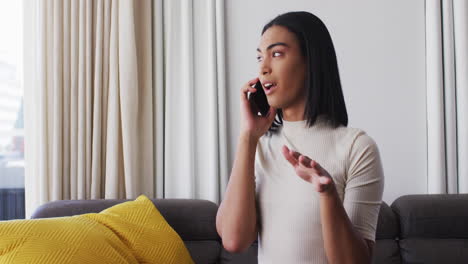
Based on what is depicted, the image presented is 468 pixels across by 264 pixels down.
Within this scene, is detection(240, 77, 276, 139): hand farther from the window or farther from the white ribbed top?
the window

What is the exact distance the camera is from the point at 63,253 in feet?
4.44

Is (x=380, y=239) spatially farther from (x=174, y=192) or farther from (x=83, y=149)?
(x=83, y=149)

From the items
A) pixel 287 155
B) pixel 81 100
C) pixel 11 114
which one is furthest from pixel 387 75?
pixel 11 114

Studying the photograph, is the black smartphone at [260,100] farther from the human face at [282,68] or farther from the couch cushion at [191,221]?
the couch cushion at [191,221]

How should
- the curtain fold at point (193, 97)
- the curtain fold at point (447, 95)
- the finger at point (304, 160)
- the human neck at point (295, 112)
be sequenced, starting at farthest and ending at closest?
the curtain fold at point (193, 97) → the curtain fold at point (447, 95) → the human neck at point (295, 112) → the finger at point (304, 160)

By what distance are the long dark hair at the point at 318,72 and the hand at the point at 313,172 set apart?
20 centimetres

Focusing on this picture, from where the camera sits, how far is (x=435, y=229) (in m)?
1.92

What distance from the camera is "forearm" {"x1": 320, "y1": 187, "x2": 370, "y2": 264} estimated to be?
0.79 m

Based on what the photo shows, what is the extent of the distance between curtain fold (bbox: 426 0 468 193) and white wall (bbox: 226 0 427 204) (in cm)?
6

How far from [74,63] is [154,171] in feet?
2.16

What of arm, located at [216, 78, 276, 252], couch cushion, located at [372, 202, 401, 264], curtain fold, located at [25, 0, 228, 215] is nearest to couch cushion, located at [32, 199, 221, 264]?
curtain fold, located at [25, 0, 228, 215]

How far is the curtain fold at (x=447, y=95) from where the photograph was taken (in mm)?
2107

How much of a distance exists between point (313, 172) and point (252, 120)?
33 cm

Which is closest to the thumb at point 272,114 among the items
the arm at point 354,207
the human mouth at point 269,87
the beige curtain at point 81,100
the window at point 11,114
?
the human mouth at point 269,87
